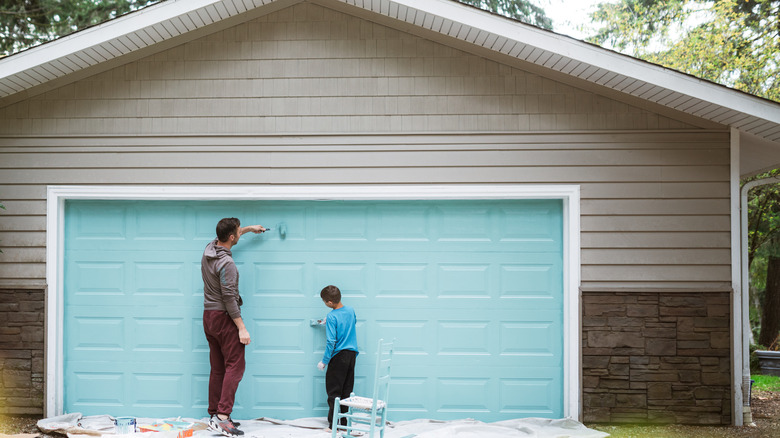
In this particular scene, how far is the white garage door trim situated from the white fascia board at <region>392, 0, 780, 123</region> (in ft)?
3.83

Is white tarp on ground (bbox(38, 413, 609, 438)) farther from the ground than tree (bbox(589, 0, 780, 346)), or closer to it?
closer to it

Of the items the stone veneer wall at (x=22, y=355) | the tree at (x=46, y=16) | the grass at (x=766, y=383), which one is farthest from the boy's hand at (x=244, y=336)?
the tree at (x=46, y=16)

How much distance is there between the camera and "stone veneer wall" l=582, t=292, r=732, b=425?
6.04 metres

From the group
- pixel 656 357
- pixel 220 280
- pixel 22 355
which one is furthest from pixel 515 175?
pixel 22 355

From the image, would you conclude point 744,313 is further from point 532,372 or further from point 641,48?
point 641,48

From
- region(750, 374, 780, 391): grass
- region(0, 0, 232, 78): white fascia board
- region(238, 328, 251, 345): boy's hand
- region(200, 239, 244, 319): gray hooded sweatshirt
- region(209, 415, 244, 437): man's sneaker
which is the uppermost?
region(0, 0, 232, 78): white fascia board

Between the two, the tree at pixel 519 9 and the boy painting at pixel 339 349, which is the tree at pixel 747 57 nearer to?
the tree at pixel 519 9

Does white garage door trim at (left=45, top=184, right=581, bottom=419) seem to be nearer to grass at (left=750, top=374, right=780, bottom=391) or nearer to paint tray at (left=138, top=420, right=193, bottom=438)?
paint tray at (left=138, top=420, right=193, bottom=438)

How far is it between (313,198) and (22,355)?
3.11m

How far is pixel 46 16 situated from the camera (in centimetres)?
1374

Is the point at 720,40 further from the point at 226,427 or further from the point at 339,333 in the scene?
the point at 226,427

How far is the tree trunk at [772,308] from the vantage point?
1311 cm

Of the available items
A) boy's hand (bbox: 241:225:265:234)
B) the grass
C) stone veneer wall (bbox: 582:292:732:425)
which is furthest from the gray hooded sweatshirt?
the grass

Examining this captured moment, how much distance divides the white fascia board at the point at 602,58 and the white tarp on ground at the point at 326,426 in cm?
296
